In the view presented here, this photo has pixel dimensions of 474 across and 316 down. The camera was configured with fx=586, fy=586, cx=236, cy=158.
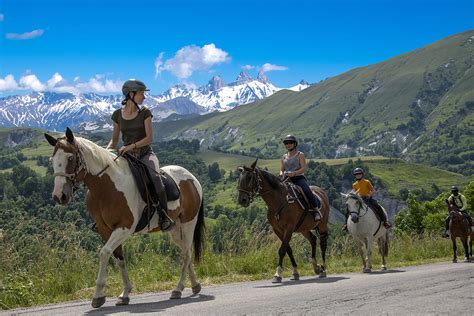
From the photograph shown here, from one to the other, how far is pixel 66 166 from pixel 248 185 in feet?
23.2

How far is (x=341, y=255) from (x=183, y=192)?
1214 centimetres

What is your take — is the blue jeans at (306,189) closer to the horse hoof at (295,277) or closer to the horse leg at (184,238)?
the horse hoof at (295,277)

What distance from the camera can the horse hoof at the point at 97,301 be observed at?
982 cm

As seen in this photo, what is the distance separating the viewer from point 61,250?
43.5 ft

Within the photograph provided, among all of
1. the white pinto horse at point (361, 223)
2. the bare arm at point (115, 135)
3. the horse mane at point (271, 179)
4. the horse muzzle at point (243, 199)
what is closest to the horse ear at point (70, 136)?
the bare arm at point (115, 135)

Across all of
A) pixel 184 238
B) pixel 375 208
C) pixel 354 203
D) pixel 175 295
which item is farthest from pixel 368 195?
pixel 175 295

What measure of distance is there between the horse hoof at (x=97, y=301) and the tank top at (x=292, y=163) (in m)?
8.33

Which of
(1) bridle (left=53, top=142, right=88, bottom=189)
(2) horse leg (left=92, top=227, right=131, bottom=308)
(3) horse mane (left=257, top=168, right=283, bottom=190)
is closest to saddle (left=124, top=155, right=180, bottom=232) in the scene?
(2) horse leg (left=92, top=227, right=131, bottom=308)

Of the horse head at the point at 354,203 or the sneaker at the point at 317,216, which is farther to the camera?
the horse head at the point at 354,203

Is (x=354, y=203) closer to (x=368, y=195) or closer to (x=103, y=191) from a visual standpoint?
(x=368, y=195)

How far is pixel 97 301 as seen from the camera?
9844 millimetres

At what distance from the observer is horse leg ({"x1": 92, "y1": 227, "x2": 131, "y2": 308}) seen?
32.3ft

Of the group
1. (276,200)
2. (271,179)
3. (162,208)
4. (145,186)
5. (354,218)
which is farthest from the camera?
(354,218)

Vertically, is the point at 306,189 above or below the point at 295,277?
above
